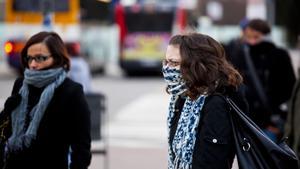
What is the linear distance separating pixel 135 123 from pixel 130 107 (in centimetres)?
318

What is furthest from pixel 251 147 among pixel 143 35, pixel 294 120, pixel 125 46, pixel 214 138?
pixel 143 35

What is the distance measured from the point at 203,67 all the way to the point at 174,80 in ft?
0.60

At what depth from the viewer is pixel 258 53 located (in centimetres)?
726

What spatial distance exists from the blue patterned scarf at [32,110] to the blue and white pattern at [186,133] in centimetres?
104

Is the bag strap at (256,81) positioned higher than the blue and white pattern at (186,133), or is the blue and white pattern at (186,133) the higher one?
the blue and white pattern at (186,133)

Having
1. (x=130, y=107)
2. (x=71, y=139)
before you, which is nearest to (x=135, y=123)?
(x=130, y=107)

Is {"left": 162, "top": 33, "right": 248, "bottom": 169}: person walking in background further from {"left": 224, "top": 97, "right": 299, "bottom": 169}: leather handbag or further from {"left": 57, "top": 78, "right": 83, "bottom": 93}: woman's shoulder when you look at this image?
{"left": 57, "top": 78, "right": 83, "bottom": 93}: woman's shoulder

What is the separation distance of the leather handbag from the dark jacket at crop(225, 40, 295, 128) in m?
3.63

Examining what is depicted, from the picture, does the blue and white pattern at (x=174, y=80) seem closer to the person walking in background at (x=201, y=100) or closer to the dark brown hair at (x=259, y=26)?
the person walking in background at (x=201, y=100)

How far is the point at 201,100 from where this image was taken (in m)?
3.54

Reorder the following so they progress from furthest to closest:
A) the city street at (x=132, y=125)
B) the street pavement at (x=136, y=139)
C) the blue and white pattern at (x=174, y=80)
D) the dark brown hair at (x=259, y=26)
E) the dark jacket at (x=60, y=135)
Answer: the city street at (x=132, y=125), the street pavement at (x=136, y=139), the dark brown hair at (x=259, y=26), the dark jacket at (x=60, y=135), the blue and white pattern at (x=174, y=80)

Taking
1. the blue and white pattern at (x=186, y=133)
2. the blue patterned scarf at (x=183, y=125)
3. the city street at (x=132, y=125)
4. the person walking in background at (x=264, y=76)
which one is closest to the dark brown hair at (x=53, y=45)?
the blue patterned scarf at (x=183, y=125)

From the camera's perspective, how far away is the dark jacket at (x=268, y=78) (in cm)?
719

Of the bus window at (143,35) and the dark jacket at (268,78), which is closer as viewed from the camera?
the dark jacket at (268,78)
